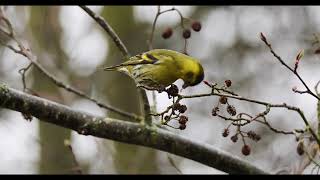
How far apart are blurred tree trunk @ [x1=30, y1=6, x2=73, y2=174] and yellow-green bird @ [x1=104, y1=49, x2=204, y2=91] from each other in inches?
126

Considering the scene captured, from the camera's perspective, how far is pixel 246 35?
807 centimetres

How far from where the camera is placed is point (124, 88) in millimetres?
7676

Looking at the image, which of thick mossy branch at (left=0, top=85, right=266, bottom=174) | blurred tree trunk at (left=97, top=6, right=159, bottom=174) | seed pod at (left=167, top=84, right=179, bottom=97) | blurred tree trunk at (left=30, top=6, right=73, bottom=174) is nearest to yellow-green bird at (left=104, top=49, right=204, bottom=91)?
seed pod at (left=167, top=84, right=179, bottom=97)

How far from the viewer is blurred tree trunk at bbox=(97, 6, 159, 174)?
22.6 ft

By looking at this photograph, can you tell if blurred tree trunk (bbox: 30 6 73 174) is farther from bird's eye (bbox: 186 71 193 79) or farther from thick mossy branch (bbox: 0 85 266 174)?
bird's eye (bbox: 186 71 193 79)

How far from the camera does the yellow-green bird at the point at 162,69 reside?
2.87 m

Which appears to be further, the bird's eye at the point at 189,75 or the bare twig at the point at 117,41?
the bare twig at the point at 117,41

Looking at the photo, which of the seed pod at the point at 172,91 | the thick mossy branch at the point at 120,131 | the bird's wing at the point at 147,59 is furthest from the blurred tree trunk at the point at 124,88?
the seed pod at the point at 172,91

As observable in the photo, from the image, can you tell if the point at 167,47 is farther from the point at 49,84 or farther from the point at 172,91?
the point at 172,91

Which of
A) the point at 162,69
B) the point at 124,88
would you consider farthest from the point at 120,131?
the point at 124,88

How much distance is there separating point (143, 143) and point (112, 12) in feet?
16.7

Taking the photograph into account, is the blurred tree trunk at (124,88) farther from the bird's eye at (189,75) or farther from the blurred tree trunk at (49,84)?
the bird's eye at (189,75)

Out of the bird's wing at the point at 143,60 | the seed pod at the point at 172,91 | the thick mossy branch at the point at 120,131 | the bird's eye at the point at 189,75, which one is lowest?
the thick mossy branch at the point at 120,131
